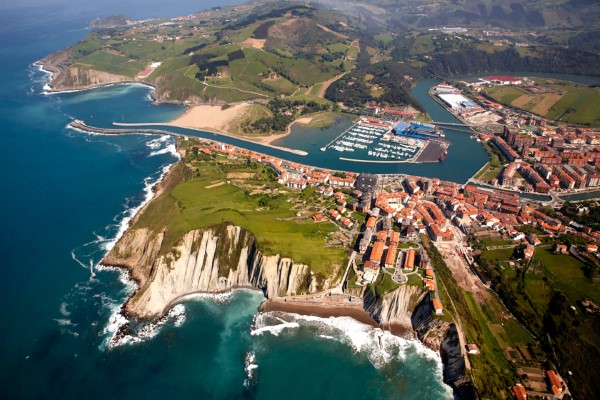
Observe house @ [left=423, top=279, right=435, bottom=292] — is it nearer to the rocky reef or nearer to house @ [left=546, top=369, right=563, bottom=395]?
the rocky reef

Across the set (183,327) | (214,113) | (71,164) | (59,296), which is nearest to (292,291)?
(183,327)

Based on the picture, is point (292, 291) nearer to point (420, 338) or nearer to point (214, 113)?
point (420, 338)

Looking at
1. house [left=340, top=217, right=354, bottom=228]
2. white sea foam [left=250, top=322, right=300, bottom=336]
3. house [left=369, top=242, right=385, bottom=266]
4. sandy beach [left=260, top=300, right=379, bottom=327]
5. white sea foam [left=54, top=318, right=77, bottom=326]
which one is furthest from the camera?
house [left=340, top=217, right=354, bottom=228]

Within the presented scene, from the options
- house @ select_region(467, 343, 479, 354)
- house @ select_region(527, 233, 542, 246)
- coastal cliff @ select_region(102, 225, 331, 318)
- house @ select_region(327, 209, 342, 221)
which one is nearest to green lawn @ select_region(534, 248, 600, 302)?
house @ select_region(527, 233, 542, 246)

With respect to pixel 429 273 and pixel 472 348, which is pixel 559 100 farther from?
pixel 472 348

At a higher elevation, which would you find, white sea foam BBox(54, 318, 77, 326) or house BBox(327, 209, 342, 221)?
house BBox(327, 209, 342, 221)

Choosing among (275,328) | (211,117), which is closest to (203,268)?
(275,328)

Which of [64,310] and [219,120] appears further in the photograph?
[219,120]
